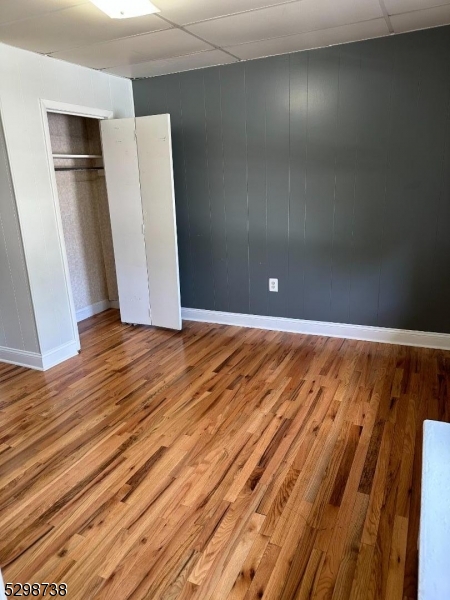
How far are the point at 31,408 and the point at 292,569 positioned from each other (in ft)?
6.44

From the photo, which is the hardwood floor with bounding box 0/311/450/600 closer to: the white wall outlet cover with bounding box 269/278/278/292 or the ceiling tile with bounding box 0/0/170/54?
the white wall outlet cover with bounding box 269/278/278/292

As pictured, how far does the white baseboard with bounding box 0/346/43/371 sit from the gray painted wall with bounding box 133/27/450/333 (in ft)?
5.46

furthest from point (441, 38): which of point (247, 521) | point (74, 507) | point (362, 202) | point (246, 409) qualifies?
point (74, 507)

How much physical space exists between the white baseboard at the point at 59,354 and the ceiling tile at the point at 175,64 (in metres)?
2.40

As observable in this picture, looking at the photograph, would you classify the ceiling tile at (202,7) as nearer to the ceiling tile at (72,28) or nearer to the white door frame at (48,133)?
the ceiling tile at (72,28)

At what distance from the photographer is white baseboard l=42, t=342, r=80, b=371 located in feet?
10.8

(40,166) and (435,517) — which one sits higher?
(40,166)

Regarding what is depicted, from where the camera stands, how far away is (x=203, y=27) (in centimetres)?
265

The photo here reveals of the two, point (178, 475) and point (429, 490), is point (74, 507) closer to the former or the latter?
point (178, 475)

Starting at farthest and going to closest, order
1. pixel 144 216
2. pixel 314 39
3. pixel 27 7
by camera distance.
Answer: pixel 144 216 < pixel 314 39 < pixel 27 7

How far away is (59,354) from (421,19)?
11.6ft

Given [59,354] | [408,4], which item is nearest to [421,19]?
[408,4]

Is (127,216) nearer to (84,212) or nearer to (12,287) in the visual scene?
(84,212)

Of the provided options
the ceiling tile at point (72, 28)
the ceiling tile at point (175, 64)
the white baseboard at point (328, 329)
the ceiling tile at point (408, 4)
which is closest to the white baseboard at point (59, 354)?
the white baseboard at point (328, 329)
